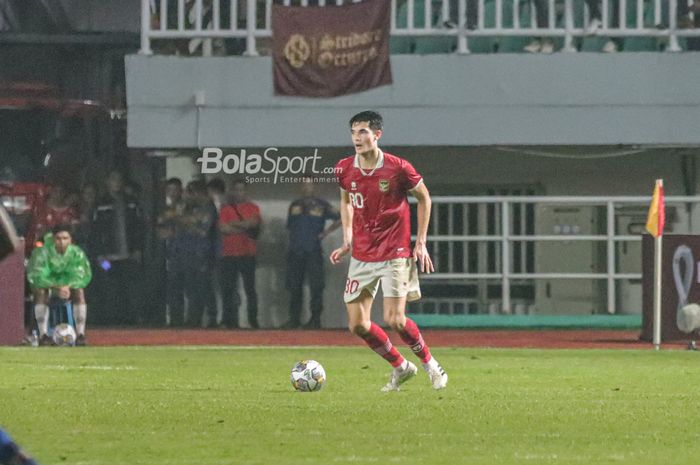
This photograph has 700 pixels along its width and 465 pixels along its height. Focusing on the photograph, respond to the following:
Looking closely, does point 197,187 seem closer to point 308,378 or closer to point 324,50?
point 324,50

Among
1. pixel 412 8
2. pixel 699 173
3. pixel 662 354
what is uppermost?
pixel 412 8

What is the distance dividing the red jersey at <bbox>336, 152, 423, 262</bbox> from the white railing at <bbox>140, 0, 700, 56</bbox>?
12663 mm

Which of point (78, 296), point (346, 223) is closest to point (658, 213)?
point (78, 296)

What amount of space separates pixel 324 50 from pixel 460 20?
2.13 metres

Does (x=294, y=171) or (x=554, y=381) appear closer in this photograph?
(x=554, y=381)

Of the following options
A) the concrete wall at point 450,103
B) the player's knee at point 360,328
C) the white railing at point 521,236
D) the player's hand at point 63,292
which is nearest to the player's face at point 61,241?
the player's hand at point 63,292

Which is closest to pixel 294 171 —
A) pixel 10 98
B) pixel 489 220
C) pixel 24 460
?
pixel 489 220

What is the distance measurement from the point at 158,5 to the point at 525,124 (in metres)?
6.12

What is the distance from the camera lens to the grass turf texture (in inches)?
382

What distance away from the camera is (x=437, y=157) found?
28391 millimetres

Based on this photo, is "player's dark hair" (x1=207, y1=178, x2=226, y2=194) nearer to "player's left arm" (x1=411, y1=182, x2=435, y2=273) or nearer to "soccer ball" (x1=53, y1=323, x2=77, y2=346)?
"soccer ball" (x1=53, y1=323, x2=77, y2=346)

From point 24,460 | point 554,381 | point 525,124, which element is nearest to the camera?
point 24,460

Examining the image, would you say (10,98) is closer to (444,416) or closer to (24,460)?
(444,416)

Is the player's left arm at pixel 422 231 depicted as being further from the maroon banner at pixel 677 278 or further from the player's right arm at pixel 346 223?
the maroon banner at pixel 677 278
